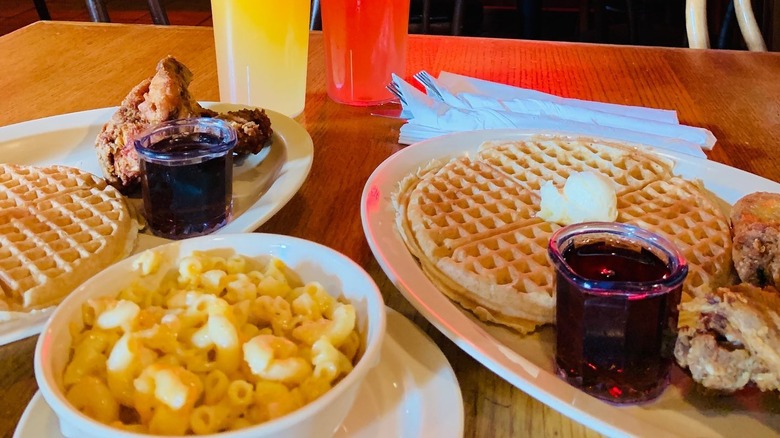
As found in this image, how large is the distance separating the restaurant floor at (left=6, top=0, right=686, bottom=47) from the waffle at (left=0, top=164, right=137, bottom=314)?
307cm

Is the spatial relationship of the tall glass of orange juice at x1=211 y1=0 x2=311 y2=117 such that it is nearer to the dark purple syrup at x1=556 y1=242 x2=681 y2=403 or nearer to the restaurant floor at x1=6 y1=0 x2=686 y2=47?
the dark purple syrup at x1=556 y1=242 x2=681 y2=403

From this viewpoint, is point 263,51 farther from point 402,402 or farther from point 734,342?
point 734,342

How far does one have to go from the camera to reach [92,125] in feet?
4.58

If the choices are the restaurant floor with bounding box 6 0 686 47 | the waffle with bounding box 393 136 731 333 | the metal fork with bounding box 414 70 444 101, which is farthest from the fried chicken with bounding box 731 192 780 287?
the restaurant floor with bounding box 6 0 686 47

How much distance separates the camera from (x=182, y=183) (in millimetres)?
1042

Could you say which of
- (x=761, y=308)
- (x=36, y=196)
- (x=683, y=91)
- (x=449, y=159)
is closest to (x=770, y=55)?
(x=683, y=91)

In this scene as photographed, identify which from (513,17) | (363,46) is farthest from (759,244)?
(513,17)

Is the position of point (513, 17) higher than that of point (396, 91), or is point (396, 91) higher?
point (396, 91)

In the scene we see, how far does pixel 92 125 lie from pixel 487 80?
1.02 metres

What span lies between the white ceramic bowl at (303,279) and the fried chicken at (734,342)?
34 centimetres

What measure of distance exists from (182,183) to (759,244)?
2.75 ft

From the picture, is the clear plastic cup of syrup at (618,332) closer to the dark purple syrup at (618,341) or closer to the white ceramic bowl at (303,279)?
the dark purple syrup at (618,341)

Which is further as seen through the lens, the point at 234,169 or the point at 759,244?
the point at 234,169

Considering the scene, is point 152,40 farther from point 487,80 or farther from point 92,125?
point 487,80
